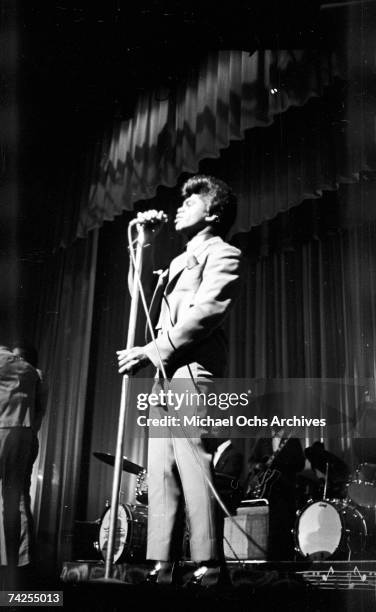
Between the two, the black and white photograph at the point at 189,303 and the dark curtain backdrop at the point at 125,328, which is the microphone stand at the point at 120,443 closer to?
the black and white photograph at the point at 189,303

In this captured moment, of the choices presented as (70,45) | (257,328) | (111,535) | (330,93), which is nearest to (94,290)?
(257,328)

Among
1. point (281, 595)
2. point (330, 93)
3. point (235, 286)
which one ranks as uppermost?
point (330, 93)

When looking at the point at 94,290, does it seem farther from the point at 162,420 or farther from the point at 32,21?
the point at 162,420

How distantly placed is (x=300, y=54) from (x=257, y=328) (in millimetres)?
1928

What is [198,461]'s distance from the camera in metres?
2.01

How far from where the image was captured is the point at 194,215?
2.39m

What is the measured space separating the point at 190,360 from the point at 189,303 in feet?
0.72

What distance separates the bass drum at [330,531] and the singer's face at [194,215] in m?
1.73

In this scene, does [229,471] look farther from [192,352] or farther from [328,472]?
[192,352]

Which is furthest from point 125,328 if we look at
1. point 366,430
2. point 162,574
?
point 162,574

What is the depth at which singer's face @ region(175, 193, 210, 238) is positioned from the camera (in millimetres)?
2383

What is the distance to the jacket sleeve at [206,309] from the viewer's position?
2150mm

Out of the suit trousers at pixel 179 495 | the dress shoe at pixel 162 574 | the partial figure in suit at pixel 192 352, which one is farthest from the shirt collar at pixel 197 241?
the dress shoe at pixel 162 574

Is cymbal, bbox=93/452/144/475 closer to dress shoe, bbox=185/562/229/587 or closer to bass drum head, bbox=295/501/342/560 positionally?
bass drum head, bbox=295/501/342/560
